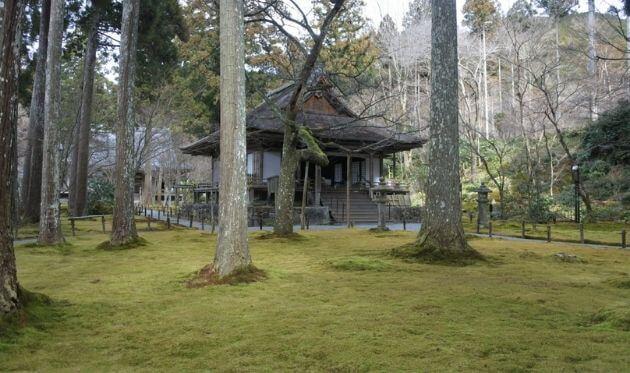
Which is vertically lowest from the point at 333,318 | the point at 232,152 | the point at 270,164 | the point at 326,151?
Result: the point at 333,318

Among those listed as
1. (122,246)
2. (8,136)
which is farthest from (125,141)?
(8,136)

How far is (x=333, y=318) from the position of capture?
4109mm

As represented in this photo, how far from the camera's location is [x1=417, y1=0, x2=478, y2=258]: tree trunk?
783 cm

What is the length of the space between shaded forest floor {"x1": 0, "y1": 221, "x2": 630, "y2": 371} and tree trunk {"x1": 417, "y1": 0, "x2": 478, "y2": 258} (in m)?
0.80

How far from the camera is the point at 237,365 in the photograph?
2971mm

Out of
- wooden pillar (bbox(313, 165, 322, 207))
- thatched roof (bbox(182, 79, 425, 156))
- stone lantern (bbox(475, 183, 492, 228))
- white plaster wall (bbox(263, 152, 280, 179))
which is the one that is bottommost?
stone lantern (bbox(475, 183, 492, 228))

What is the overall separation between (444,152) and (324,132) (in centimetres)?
1156

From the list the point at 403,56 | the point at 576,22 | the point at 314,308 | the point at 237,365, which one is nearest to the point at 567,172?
the point at 576,22

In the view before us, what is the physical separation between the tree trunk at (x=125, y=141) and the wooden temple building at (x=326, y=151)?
881 centimetres

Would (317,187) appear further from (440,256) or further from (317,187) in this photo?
(440,256)

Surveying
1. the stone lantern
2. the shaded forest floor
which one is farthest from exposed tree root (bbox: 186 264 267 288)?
the stone lantern

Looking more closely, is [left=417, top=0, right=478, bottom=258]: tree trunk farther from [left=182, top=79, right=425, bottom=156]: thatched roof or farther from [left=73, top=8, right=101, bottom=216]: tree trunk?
[left=73, top=8, right=101, bottom=216]: tree trunk

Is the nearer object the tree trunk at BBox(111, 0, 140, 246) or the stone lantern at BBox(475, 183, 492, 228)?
the tree trunk at BBox(111, 0, 140, 246)

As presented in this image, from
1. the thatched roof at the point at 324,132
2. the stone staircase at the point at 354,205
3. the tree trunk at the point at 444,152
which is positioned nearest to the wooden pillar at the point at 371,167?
the thatched roof at the point at 324,132
